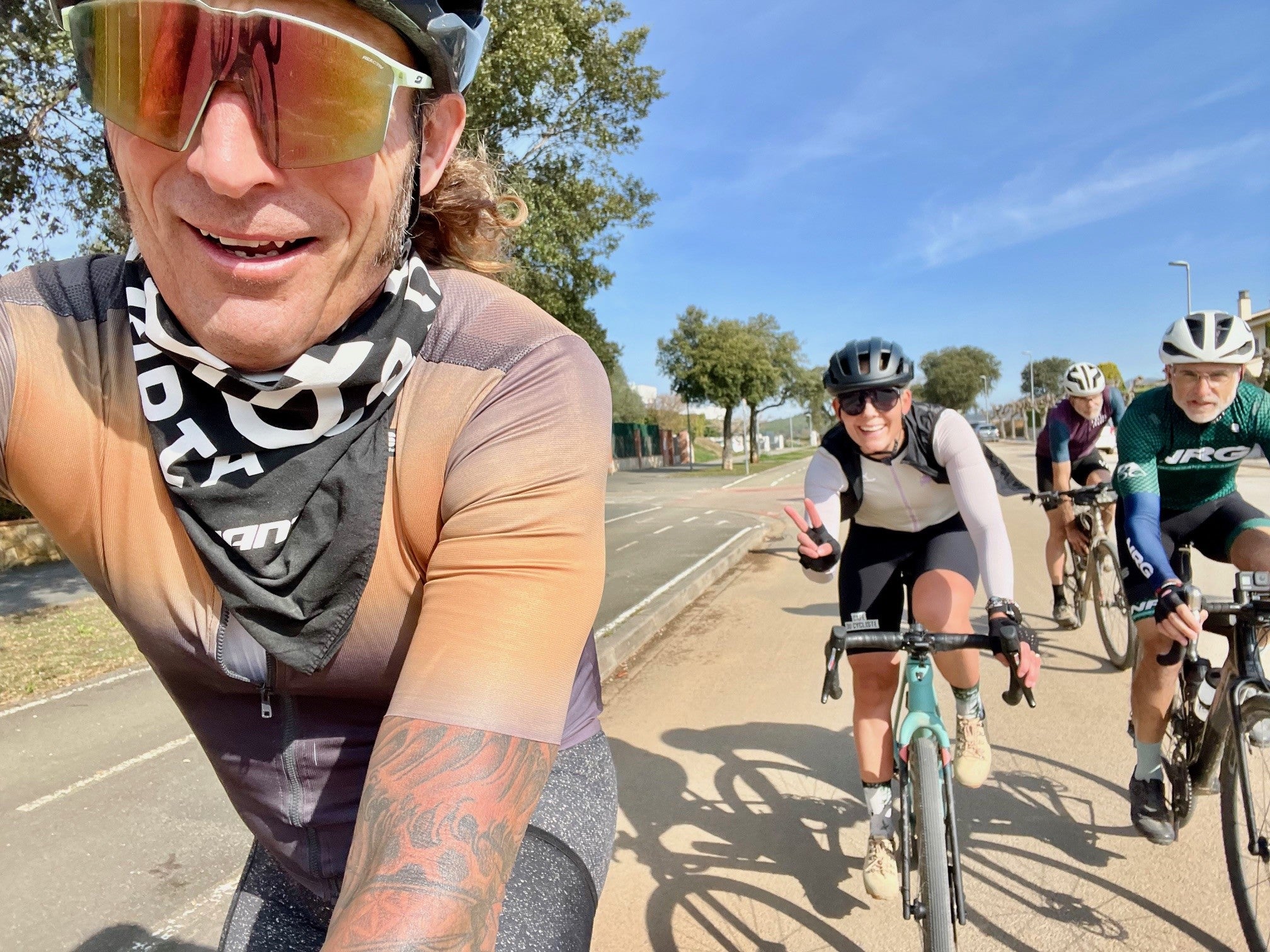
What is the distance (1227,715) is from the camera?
130 inches

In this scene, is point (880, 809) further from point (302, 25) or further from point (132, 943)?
point (302, 25)

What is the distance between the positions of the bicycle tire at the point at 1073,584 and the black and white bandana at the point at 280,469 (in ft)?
23.9

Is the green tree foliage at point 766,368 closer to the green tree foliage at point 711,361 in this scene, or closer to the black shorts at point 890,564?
the green tree foliage at point 711,361

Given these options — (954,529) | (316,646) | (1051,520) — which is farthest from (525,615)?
(1051,520)

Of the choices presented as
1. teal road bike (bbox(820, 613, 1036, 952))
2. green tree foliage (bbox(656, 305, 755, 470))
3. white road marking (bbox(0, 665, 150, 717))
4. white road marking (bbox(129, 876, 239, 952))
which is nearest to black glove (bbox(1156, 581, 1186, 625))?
teal road bike (bbox(820, 613, 1036, 952))

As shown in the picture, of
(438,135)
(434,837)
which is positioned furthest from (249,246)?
(434,837)

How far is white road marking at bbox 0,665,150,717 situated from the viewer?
20.1 feet

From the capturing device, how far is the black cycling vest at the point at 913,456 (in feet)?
12.2

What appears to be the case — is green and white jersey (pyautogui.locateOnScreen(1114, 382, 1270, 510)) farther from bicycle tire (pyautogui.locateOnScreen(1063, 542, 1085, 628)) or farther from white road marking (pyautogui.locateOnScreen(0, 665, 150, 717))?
white road marking (pyautogui.locateOnScreen(0, 665, 150, 717))

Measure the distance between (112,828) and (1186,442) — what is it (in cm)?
558

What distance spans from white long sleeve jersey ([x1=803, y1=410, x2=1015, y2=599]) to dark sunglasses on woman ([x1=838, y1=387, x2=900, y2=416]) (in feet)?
0.76

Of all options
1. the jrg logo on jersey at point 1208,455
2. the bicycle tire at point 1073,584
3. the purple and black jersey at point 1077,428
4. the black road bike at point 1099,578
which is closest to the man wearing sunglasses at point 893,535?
the jrg logo on jersey at point 1208,455

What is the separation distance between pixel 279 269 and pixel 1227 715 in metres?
3.73

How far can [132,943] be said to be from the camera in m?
3.21
